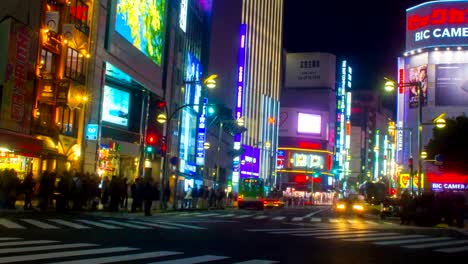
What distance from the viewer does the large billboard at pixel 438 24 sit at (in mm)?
89625

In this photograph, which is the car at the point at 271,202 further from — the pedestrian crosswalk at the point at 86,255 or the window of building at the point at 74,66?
the pedestrian crosswalk at the point at 86,255

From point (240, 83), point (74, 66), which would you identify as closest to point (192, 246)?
point (74, 66)

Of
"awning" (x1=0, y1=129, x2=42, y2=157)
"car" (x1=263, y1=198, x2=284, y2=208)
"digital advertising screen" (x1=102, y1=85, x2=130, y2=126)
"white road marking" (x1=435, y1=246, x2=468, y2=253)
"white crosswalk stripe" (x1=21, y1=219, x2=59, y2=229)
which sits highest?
"digital advertising screen" (x1=102, y1=85, x2=130, y2=126)

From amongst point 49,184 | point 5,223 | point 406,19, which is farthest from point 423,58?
point 5,223

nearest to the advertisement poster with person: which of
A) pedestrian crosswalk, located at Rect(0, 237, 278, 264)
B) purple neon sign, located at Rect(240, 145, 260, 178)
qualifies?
purple neon sign, located at Rect(240, 145, 260, 178)

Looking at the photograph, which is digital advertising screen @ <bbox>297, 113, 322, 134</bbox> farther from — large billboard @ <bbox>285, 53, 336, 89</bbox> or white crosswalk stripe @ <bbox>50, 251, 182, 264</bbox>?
white crosswalk stripe @ <bbox>50, 251, 182, 264</bbox>

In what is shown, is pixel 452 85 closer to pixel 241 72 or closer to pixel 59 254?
pixel 241 72

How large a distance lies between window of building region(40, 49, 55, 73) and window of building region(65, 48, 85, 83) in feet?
3.07

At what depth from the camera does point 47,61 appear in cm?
2862

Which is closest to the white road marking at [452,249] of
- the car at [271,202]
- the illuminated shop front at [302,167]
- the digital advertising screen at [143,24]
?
the digital advertising screen at [143,24]

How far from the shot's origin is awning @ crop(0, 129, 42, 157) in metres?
23.3

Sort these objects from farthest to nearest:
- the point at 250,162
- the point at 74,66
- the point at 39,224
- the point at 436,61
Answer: the point at 436,61
the point at 250,162
the point at 74,66
the point at 39,224

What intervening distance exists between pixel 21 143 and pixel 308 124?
106615mm

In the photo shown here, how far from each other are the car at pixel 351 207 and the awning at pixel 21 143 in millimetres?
22677
